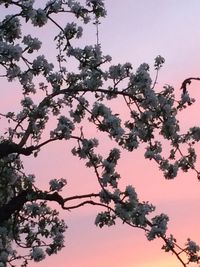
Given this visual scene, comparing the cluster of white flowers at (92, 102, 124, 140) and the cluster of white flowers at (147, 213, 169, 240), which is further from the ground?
the cluster of white flowers at (92, 102, 124, 140)

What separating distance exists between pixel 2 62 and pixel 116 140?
121 inches

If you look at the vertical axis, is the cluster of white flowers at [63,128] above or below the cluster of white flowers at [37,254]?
above

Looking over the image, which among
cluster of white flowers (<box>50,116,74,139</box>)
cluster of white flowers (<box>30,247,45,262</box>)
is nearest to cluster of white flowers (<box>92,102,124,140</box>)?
cluster of white flowers (<box>50,116,74,139</box>)

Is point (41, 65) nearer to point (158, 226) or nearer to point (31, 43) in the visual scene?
point (31, 43)

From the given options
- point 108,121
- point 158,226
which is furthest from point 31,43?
point 158,226

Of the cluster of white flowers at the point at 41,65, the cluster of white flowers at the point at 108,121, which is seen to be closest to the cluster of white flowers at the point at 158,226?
the cluster of white flowers at the point at 108,121

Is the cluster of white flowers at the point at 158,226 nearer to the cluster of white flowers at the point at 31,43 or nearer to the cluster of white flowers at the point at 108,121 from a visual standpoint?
the cluster of white flowers at the point at 108,121

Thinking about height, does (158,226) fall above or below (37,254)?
below

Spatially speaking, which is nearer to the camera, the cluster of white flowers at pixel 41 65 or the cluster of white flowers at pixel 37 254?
the cluster of white flowers at pixel 41 65

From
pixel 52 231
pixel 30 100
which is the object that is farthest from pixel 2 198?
pixel 30 100

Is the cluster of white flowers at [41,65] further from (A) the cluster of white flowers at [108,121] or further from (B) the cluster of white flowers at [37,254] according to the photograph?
(B) the cluster of white flowers at [37,254]

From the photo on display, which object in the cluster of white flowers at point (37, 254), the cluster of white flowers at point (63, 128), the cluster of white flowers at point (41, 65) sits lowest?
the cluster of white flowers at point (37, 254)

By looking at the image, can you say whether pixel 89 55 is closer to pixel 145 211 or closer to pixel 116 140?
pixel 116 140

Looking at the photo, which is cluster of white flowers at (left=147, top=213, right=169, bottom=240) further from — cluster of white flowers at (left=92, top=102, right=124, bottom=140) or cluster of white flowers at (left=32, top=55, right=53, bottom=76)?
cluster of white flowers at (left=32, top=55, right=53, bottom=76)
